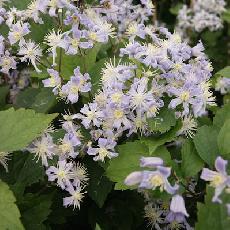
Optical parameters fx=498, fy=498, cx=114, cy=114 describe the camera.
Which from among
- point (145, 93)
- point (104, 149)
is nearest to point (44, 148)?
point (104, 149)

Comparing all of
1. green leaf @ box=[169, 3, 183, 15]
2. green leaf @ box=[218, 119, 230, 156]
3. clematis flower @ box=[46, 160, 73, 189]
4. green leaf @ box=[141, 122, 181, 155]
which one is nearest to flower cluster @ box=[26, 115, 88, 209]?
clematis flower @ box=[46, 160, 73, 189]

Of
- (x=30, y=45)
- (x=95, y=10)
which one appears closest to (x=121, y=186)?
(x=30, y=45)

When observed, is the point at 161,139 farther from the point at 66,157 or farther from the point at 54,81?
the point at 54,81

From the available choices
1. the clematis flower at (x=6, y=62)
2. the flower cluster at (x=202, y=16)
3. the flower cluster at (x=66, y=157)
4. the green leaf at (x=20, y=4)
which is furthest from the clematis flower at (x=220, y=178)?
the flower cluster at (x=202, y=16)

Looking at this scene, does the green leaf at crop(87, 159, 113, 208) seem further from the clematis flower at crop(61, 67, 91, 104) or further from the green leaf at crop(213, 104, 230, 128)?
the green leaf at crop(213, 104, 230, 128)

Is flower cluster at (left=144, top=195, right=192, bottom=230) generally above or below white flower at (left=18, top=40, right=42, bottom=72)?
below
